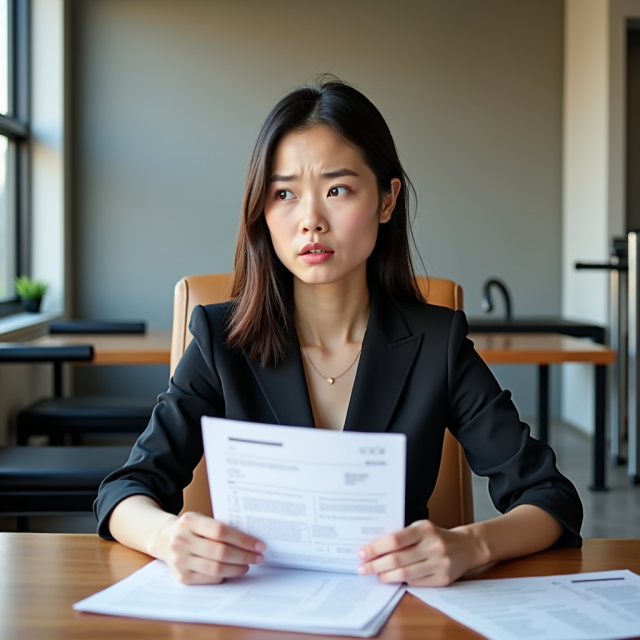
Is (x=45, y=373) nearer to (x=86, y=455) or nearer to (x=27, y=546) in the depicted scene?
(x=86, y=455)

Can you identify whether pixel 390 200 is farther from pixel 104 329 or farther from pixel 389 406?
pixel 104 329

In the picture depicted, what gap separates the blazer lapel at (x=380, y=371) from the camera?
124 cm

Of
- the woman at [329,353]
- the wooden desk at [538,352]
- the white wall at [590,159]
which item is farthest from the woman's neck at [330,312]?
the white wall at [590,159]

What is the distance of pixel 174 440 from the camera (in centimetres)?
123

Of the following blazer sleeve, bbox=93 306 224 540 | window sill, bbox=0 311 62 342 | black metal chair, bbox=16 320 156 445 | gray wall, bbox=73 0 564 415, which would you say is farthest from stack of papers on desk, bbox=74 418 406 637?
gray wall, bbox=73 0 564 415

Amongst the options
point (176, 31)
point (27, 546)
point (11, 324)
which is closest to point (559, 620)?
point (27, 546)

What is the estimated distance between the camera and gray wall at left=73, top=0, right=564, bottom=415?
525 cm

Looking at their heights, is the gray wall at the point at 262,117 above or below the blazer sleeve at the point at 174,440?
above

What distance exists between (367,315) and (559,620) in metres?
0.70

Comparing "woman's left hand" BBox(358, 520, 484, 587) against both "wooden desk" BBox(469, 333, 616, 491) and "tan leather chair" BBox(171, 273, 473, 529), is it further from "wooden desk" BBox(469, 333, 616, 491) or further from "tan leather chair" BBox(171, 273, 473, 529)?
"wooden desk" BBox(469, 333, 616, 491)

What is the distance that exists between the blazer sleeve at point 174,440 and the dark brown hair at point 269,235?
62 millimetres

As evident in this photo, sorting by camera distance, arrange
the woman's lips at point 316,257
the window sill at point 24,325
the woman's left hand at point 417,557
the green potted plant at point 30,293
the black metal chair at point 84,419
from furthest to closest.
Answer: the green potted plant at point 30,293 → the window sill at point 24,325 → the black metal chair at point 84,419 → the woman's lips at point 316,257 → the woman's left hand at point 417,557

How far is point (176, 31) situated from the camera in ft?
17.2

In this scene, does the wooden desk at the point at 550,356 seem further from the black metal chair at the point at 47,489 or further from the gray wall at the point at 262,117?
the gray wall at the point at 262,117
